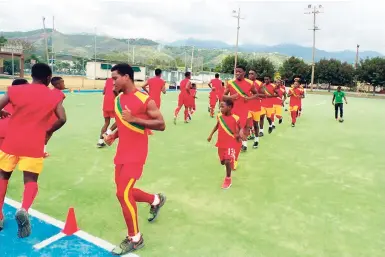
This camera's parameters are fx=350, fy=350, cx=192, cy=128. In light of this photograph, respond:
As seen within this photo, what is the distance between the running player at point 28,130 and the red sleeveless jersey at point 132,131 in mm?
820

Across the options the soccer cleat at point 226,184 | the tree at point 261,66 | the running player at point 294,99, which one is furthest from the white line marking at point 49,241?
the tree at point 261,66

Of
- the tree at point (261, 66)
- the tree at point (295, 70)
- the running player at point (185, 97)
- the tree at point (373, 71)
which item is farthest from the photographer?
the tree at point (261, 66)

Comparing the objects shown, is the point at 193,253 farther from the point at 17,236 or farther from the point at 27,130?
the point at 27,130

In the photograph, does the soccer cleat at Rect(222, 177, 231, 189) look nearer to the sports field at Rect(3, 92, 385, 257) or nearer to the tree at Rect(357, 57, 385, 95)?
the sports field at Rect(3, 92, 385, 257)

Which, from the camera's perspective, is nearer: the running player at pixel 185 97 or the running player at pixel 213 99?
the running player at pixel 185 97

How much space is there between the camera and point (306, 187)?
6.21m

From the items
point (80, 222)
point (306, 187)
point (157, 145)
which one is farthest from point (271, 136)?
point (80, 222)

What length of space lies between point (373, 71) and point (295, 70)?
14.3 meters

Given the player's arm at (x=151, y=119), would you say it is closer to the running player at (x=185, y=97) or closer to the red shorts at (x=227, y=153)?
the red shorts at (x=227, y=153)

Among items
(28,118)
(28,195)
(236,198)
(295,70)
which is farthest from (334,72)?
(28,195)

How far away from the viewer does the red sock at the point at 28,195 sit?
3.68 m

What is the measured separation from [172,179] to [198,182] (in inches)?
18.7

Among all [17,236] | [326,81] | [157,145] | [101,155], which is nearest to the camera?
[17,236]

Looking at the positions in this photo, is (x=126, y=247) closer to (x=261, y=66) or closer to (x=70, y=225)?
(x=70, y=225)
